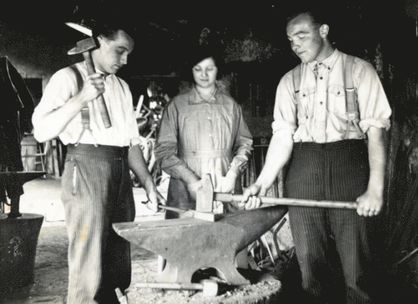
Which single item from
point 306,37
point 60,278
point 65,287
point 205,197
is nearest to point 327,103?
point 306,37

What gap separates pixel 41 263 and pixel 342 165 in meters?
→ 4.39

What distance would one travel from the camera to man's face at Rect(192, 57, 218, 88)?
12.3ft

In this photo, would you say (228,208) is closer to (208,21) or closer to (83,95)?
(83,95)

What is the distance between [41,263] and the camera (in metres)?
5.68

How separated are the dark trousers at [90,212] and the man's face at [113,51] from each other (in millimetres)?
594

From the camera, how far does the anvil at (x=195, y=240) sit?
2.49m

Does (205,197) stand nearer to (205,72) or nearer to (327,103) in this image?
(327,103)

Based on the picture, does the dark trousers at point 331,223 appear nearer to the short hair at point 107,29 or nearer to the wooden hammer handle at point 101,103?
Result: the wooden hammer handle at point 101,103

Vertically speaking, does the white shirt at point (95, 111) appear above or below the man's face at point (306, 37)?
below

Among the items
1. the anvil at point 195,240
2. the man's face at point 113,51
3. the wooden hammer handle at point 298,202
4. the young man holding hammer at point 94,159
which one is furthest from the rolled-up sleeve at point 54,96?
the wooden hammer handle at point 298,202

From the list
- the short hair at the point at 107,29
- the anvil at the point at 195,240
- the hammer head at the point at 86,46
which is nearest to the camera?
the anvil at the point at 195,240

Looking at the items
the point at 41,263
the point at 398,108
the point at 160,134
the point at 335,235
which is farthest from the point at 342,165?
the point at 41,263

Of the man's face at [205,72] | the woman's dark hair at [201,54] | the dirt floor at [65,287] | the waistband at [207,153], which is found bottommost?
the dirt floor at [65,287]

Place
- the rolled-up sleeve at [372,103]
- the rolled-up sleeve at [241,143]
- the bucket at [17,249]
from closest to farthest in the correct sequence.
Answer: the rolled-up sleeve at [372,103] < the rolled-up sleeve at [241,143] < the bucket at [17,249]
